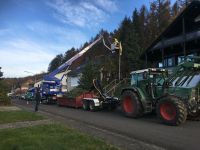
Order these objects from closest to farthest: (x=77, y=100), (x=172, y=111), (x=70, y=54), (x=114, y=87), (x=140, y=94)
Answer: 1. (x=172, y=111)
2. (x=140, y=94)
3. (x=114, y=87)
4. (x=77, y=100)
5. (x=70, y=54)

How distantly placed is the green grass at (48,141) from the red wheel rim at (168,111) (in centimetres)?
451

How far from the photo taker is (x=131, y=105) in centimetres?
1780

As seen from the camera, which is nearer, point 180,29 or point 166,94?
point 166,94

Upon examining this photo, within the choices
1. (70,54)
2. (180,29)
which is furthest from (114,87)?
(70,54)

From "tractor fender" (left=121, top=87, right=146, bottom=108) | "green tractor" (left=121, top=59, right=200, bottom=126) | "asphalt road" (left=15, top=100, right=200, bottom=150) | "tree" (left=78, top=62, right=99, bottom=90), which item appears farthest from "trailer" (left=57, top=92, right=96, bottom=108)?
"asphalt road" (left=15, top=100, right=200, bottom=150)

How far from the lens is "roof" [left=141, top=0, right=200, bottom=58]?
28.9 metres

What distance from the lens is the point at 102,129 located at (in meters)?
13.9

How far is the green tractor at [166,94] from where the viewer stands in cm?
1465

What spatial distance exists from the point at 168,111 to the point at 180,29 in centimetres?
1870

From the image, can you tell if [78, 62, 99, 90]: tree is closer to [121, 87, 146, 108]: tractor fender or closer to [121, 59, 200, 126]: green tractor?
[121, 59, 200, 126]: green tractor

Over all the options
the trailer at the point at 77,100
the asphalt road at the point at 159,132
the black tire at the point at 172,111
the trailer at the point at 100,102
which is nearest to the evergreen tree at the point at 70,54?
the trailer at the point at 77,100

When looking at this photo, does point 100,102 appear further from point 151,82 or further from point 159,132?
point 159,132

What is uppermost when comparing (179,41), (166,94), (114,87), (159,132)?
(179,41)

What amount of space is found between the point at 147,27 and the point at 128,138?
53.2m
